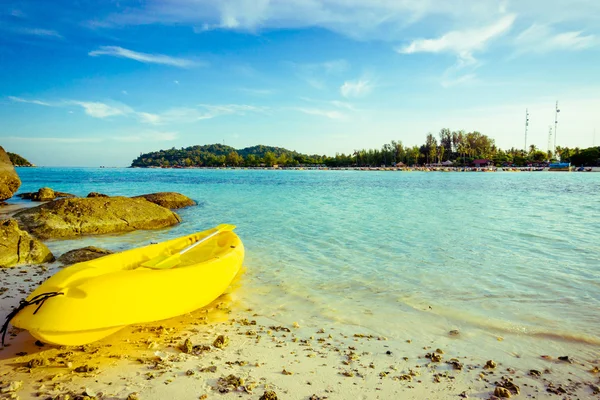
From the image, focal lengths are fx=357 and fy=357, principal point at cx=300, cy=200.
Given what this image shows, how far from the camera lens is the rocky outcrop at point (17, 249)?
676cm

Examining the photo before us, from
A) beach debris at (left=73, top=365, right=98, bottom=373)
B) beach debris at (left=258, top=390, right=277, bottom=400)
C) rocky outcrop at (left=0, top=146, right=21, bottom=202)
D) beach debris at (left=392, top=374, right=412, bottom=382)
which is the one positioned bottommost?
beach debris at (left=392, top=374, right=412, bottom=382)

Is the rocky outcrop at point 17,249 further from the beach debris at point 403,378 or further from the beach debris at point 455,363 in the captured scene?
the beach debris at point 455,363

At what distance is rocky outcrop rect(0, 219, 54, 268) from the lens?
6.76 metres

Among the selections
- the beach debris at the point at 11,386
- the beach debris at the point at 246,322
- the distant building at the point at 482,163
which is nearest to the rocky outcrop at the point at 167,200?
the beach debris at the point at 246,322

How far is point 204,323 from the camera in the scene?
4684 millimetres

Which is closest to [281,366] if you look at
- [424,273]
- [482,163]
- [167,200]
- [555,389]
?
[555,389]

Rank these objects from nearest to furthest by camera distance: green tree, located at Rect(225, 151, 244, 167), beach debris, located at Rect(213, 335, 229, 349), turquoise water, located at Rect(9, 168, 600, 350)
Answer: beach debris, located at Rect(213, 335, 229, 349)
turquoise water, located at Rect(9, 168, 600, 350)
green tree, located at Rect(225, 151, 244, 167)

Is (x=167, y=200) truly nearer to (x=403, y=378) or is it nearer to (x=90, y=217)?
(x=90, y=217)

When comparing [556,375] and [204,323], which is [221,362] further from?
[556,375]

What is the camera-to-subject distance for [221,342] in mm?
4039

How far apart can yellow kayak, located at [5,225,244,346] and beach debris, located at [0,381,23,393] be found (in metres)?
0.37

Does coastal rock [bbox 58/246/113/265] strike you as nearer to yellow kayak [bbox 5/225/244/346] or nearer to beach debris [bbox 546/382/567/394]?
yellow kayak [bbox 5/225/244/346]

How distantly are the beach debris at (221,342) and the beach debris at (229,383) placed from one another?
0.67 meters

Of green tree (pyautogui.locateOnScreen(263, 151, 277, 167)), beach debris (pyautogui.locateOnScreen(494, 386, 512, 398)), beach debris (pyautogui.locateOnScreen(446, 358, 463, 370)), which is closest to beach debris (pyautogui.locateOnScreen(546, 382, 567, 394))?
beach debris (pyautogui.locateOnScreen(494, 386, 512, 398))
